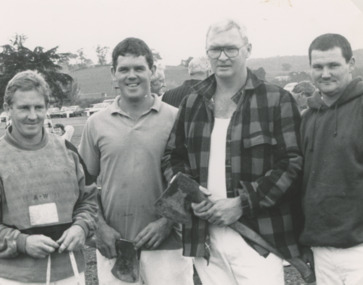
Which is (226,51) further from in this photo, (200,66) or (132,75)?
(200,66)

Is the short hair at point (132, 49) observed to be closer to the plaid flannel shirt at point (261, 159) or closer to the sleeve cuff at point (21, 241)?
the plaid flannel shirt at point (261, 159)

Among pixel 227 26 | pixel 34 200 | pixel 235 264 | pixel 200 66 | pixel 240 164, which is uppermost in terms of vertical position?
pixel 227 26

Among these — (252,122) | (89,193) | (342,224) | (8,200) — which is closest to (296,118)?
(252,122)

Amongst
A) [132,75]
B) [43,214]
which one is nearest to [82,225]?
[43,214]

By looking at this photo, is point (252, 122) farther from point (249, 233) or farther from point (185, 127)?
point (249, 233)

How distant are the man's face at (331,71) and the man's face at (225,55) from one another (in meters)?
0.43

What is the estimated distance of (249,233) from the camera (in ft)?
9.71

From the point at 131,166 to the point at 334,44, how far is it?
1.47 meters

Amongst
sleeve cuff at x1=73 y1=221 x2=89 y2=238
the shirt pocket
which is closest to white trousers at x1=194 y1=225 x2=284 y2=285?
the shirt pocket

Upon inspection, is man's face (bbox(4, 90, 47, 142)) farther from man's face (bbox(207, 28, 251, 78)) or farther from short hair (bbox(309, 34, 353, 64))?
short hair (bbox(309, 34, 353, 64))

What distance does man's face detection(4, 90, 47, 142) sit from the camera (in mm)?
2881

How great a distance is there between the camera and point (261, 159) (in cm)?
295

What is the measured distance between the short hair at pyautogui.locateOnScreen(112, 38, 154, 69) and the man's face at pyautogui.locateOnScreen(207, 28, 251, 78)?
0.57 metres

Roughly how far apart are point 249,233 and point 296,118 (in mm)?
721
